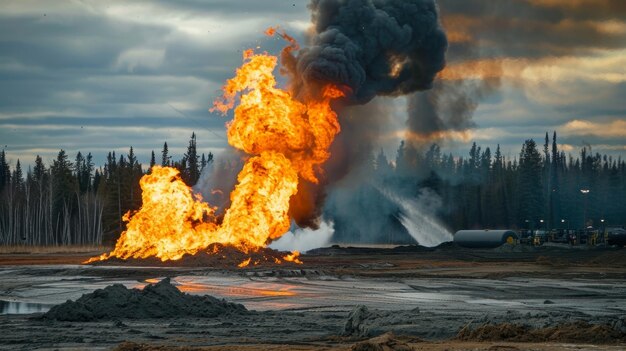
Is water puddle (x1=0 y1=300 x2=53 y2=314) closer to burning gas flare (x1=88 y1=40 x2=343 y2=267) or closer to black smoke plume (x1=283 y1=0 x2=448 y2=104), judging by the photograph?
burning gas flare (x1=88 y1=40 x2=343 y2=267)

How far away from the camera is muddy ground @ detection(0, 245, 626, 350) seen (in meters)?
21.7

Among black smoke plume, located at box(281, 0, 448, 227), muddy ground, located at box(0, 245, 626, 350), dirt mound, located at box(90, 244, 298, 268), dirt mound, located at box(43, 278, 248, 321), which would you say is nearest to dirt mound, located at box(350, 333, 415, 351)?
muddy ground, located at box(0, 245, 626, 350)

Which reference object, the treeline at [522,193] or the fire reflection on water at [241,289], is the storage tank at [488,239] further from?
the fire reflection on water at [241,289]

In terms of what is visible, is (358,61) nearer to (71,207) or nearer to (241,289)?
(241,289)

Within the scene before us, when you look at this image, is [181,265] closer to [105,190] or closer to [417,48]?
[417,48]

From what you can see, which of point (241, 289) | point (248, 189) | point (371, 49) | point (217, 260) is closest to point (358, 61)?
point (371, 49)

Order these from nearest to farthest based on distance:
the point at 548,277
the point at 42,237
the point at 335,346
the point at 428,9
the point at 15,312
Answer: the point at 335,346
the point at 15,312
the point at 548,277
the point at 428,9
the point at 42,237

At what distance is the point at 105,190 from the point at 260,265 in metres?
79.3

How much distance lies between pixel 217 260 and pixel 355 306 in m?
27.0

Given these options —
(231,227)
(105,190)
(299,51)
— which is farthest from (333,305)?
(105,190)

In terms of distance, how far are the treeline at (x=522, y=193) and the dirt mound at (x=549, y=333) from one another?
275 ft

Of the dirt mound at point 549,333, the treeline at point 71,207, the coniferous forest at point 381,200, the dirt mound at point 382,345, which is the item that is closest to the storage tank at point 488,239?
the coniferous forest at point 381,200

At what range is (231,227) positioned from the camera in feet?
204

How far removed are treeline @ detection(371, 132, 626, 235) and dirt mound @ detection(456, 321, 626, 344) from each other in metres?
83.8
